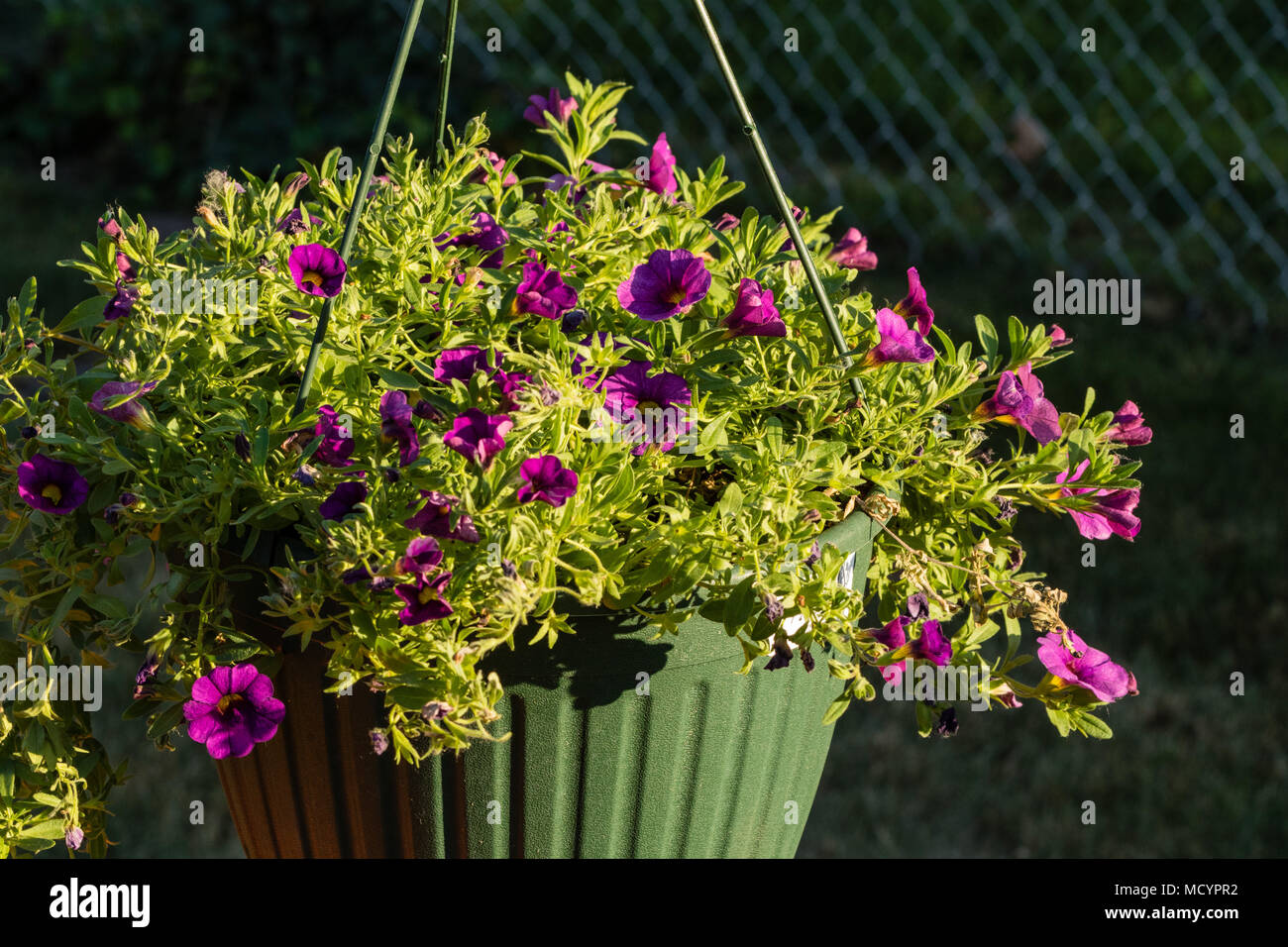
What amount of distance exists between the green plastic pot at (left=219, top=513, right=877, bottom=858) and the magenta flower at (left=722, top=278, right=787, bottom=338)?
0.60 ft

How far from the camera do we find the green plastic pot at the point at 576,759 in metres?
1.18

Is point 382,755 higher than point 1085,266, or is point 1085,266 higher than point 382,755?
point 1085,266

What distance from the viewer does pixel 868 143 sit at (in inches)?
176

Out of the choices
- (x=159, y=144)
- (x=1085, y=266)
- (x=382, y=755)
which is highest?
(x=159, y=144)

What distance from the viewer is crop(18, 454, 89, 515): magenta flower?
1.17 metres

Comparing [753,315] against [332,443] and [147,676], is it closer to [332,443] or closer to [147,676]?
[332,443]

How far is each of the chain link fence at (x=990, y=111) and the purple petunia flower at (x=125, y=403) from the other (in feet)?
9.69

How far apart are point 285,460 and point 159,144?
3.43 meters

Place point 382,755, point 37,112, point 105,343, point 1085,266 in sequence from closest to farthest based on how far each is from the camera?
point 382,755 < point 105,343 < point 1085,266 < point 37,112

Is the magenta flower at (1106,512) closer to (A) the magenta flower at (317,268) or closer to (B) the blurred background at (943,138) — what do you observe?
(A) the magenta flower at (317,268)

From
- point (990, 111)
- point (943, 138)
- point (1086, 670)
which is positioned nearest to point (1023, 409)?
point (1086, 670)

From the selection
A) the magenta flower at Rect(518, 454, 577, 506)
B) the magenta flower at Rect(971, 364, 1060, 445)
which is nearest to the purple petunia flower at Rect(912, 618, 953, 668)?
the magenta flower at Rect(971, 364, 1060, 445)

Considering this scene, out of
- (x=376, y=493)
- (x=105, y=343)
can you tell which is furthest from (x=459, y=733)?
(x=105, y=343)

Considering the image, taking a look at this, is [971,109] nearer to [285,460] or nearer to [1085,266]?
[1085,266]
